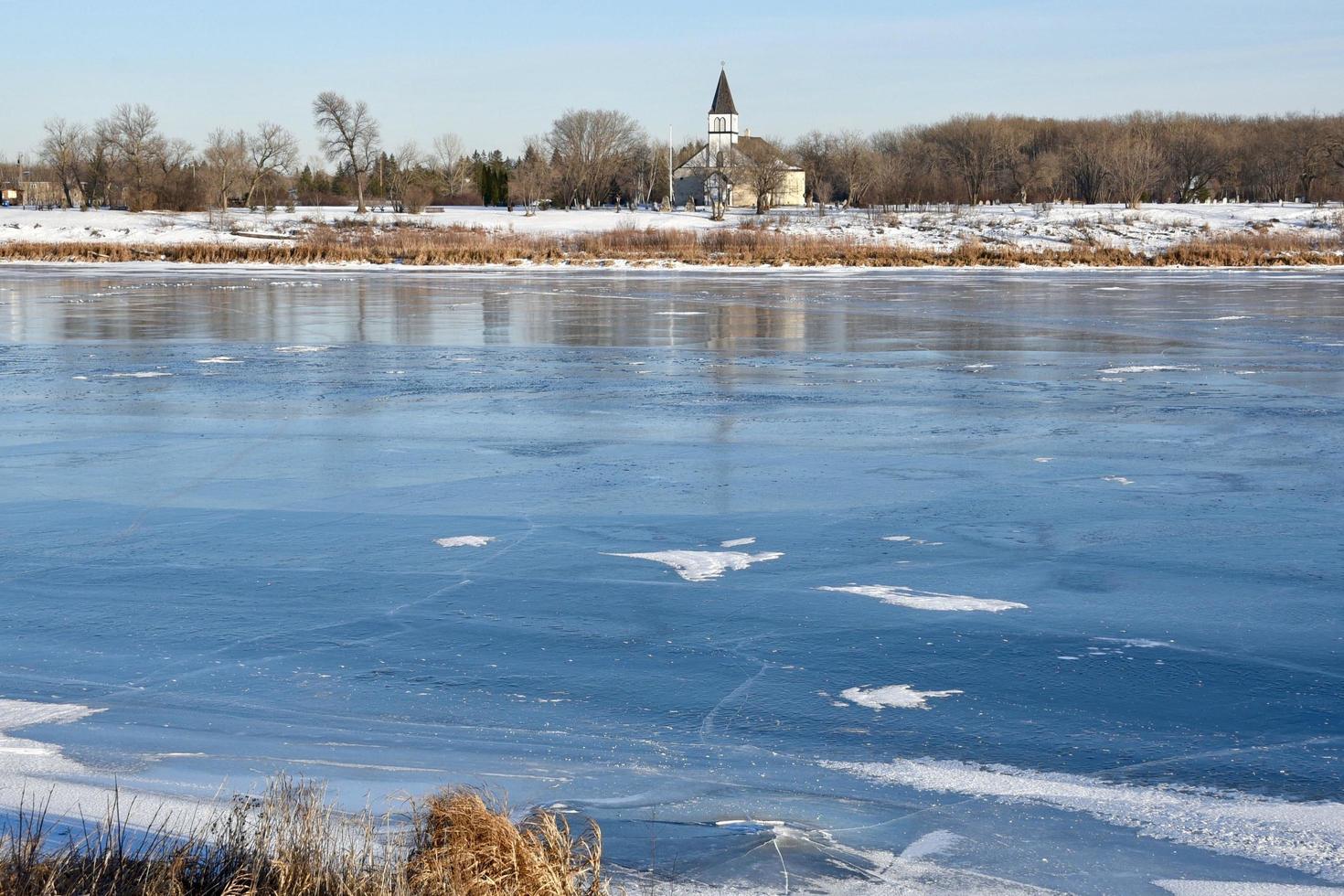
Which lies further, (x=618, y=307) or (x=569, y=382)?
(x=618, y=307)

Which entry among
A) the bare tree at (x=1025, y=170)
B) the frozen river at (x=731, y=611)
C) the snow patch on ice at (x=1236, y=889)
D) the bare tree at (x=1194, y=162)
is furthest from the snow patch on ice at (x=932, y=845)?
the bare tree at (x=1194, y=162)

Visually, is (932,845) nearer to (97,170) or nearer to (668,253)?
(668,253)

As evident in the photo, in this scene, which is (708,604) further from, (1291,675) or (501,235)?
(501,235)

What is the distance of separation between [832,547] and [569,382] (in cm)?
699

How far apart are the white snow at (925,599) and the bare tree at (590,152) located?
86.4 m

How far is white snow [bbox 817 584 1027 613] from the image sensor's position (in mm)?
5965

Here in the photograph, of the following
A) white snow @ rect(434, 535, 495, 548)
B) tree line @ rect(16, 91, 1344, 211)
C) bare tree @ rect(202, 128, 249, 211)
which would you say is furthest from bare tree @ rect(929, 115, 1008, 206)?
white snow @ rect(434, 535, 495, 548)

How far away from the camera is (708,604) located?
19.8 feet

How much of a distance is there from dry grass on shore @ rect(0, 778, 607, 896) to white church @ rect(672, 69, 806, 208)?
71.5 metres

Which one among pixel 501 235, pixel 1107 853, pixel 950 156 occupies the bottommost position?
pixel 1107 853

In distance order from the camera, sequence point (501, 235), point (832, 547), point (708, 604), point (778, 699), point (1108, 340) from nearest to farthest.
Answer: point (778, 699)
point (708, 604)
point (832, 547)
point (1108, 340)
point (501, 235)

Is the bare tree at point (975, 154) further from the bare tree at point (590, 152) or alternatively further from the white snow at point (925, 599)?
the white snow at point (925, 599)

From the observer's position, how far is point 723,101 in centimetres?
11694

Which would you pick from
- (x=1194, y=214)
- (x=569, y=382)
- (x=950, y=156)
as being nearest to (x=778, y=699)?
(x=569, y=382)
